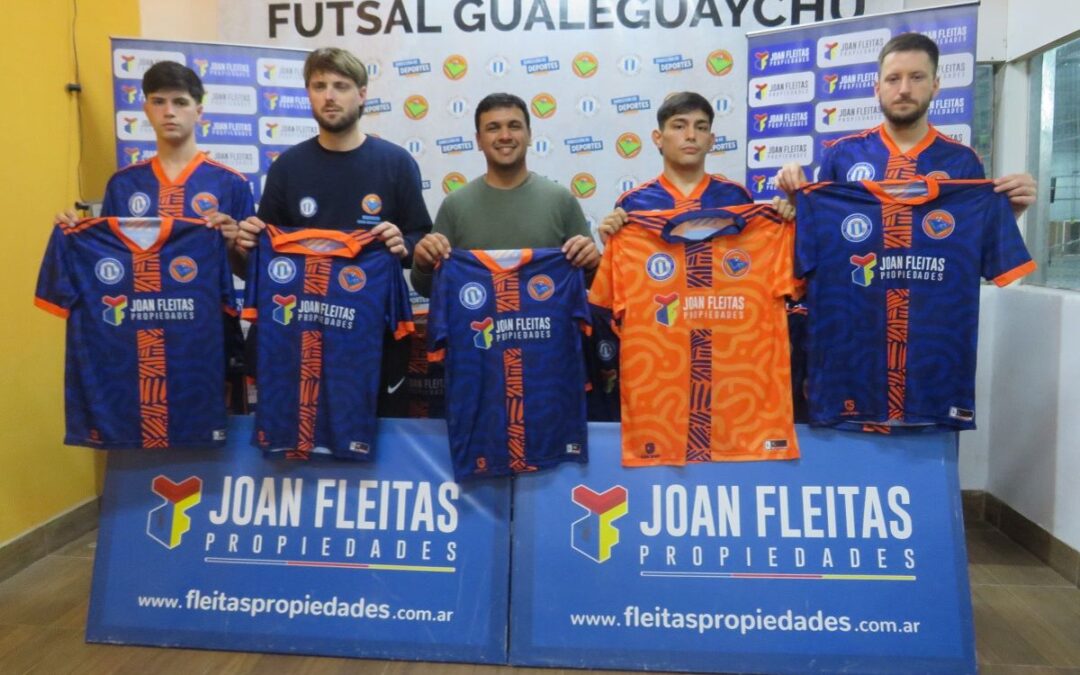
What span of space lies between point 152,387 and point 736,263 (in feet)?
6.59

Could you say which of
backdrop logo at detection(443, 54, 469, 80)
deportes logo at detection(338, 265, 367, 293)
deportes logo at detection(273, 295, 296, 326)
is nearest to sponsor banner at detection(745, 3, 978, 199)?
backdrop logo at detection(443, 54, 469, 80)

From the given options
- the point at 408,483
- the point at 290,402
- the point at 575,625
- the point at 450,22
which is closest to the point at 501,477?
the point at 408,483

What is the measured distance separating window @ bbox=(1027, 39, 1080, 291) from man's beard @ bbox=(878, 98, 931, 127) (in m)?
1.45

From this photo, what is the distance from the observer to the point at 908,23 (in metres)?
3.90

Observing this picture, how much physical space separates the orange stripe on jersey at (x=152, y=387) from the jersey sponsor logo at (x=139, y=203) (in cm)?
46

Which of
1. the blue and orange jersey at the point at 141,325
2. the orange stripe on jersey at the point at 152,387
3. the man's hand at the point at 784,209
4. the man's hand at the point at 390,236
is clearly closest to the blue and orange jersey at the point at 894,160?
the man's hand at the point at 784,209

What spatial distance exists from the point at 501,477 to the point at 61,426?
2447 mm

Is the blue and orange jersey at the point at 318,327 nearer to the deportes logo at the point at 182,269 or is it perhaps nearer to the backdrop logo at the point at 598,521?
the deportes logo at the point at 182,269

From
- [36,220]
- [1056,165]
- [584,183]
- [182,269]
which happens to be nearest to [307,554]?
[182,269]

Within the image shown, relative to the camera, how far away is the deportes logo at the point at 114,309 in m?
2.83

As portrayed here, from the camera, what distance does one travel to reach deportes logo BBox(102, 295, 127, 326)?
283 centimetres

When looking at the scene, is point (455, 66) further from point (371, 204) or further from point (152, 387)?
point (152, 387)

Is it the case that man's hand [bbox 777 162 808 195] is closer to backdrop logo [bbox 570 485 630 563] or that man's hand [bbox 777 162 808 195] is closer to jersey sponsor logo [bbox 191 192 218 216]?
backdrop logo [bbox 570 485 630 563]

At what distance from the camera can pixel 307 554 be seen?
9.33 ft
